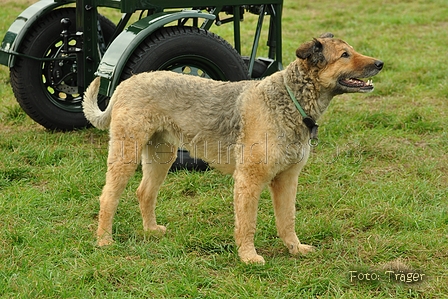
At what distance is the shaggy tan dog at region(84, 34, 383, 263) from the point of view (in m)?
4.15

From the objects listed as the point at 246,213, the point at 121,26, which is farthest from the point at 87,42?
the point at 246,213

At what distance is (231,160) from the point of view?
4.32 m

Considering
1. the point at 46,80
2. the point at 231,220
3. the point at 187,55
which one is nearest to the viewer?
the point at 231,220

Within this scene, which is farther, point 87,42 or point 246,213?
point 87,42

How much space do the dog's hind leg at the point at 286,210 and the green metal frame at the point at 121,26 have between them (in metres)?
1.78

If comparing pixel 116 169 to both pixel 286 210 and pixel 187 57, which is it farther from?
pixel 187 57

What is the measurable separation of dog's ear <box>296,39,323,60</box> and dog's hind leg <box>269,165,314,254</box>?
2.76ft

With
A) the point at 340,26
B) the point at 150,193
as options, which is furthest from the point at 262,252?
the point at 340,26

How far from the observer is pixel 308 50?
415cm

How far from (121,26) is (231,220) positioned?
2.73 meters

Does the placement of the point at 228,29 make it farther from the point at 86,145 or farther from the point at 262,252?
the point at 262,252

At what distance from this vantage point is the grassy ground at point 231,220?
3869 mm

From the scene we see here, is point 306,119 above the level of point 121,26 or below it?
below

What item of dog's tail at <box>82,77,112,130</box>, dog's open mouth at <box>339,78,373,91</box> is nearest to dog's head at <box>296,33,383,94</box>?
dog's open mouth at <box>339,78,373,91</box>
